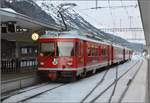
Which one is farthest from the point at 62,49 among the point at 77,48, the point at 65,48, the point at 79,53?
the point at 79,53

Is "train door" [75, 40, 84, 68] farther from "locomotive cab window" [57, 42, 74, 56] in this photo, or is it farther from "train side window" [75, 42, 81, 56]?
"locomotive cab window" [57, 42, 74, 56]

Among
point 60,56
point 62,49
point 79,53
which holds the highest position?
point 62,49

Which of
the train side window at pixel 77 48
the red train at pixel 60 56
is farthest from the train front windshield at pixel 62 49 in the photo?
the train side window at pixel 77 48

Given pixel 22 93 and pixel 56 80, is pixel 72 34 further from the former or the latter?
pixel 22 93

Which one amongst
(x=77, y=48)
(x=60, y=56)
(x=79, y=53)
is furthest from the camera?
(x=79, y=53)

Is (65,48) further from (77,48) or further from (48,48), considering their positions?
(48,48)

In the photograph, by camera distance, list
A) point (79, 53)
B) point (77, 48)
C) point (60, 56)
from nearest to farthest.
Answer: point (60, 56) < point (77, 48) < point (79, 53)

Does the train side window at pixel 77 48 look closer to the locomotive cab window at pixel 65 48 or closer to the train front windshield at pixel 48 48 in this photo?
the locomotive cab window at pixel 65 48

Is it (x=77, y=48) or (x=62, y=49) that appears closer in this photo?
(x=62, y=49)

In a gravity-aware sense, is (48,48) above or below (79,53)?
above

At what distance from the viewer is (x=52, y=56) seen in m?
21.0

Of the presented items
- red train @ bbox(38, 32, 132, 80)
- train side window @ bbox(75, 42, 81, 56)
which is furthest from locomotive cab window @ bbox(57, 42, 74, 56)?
train side window @ bbox(75, 42, 81, 56)

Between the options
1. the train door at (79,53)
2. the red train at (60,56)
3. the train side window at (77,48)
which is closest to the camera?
the red train at (60,56)

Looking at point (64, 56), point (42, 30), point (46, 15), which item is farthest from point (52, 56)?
point (46, 15)
